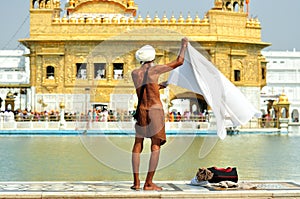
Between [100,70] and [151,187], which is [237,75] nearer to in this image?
[100,70]

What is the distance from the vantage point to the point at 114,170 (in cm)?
1209

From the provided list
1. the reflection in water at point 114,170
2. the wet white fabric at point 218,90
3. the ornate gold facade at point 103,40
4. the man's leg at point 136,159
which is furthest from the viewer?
the ornate gold facade at point 103,40

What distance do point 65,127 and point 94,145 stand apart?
17508mm

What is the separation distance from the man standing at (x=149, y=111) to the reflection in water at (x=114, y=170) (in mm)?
1192

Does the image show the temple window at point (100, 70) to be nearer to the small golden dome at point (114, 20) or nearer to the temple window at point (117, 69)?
the temple window at point (117, 69)

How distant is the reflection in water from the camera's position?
1119 cm

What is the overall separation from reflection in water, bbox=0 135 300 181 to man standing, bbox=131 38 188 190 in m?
1.19

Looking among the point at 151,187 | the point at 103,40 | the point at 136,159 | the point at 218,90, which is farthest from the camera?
the point at 103,40

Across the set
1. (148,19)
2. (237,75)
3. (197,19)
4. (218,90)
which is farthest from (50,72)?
(218,90)

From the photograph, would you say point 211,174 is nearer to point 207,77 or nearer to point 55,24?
point 207,77

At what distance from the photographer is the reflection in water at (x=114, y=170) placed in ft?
36.7

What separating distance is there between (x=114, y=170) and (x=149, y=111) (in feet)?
16.5

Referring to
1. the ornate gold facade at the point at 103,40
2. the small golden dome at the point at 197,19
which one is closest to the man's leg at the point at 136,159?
the ornate gold facade at the point at 103,40

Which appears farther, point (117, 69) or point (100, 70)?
point (117, 69)
